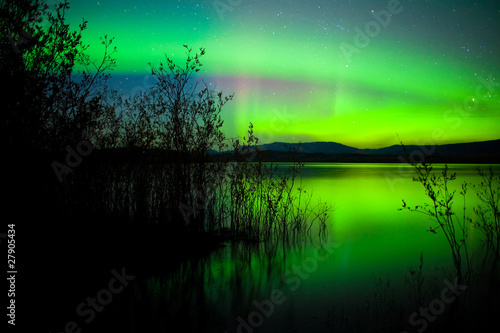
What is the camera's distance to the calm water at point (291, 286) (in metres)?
Result: 5.97

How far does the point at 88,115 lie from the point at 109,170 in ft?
7.25

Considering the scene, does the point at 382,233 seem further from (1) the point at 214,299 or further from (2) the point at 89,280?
(2) the point at 89,280

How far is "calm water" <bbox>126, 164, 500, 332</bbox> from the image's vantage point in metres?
5.97

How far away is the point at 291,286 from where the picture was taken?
25.5ft

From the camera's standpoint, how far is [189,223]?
10.6 m

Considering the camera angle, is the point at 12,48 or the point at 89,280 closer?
the point at 89,280

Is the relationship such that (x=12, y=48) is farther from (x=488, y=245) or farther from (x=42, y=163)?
(x=488, y=245)

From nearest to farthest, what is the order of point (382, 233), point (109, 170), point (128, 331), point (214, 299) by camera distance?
point (128, 331), point (214, 299), point (109, 170), point (382, 233)

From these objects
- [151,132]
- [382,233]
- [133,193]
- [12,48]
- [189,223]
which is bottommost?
[382,233]

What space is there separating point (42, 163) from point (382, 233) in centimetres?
1241

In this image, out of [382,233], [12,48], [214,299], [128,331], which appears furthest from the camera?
[382,233]

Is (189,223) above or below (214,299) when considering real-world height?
above

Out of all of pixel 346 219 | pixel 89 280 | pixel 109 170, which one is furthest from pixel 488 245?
pixel 109 170

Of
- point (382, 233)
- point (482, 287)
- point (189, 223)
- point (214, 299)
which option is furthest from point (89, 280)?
point (382, 233)
